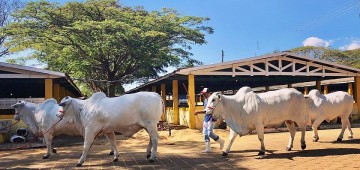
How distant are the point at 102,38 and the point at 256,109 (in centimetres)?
1761

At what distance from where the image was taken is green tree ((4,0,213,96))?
24.9 meters

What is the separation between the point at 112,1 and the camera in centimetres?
2805

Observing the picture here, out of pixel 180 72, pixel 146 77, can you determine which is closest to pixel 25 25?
pixel 146 77

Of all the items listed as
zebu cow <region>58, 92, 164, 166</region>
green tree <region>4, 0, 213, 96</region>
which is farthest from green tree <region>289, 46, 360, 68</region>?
zebu cow <region>58, 92, 164, 166</region>

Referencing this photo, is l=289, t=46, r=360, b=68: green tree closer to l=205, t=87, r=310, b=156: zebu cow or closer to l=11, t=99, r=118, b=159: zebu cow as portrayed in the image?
l=205, t=87, r=310, b=156: zebu cow

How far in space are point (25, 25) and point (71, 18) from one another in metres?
3.01

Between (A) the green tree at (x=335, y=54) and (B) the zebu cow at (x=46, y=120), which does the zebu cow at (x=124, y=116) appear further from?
(A) the green tree at (x=335, y=54)

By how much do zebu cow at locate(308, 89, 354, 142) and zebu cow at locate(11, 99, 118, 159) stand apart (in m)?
6.33

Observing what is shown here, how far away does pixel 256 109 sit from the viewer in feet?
30.4

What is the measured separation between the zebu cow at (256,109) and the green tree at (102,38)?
14977 millimetres

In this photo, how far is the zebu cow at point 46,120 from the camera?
1059cm

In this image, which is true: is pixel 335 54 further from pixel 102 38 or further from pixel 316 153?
pixel 316 153

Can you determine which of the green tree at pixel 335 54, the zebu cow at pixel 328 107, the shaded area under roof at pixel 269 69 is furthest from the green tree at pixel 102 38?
the green tree at pixel 335 54

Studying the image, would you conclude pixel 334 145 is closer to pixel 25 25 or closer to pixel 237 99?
pixel 237 99
